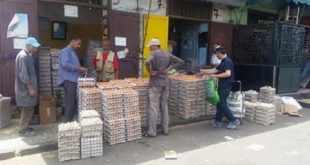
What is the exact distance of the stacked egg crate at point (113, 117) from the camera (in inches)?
235

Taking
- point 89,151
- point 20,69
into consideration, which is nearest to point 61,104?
point 20,69

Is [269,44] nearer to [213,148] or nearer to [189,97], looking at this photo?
[189,97]

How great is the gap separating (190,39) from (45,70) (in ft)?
21.1

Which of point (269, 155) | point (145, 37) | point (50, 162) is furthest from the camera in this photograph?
point (145, 37)

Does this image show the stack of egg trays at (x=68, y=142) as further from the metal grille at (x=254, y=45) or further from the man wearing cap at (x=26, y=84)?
the metal grille at (x=254, y=45)

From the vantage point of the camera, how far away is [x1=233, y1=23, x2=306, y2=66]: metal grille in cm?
1084

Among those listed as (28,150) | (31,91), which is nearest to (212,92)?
(31,91)

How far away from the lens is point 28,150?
17.9 feet

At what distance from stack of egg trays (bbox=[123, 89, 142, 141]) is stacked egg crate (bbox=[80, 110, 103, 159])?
2.86ft

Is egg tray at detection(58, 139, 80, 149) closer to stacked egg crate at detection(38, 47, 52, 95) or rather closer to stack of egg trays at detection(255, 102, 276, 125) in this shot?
stacked egg crate at detection(38, 47, 52, 95)

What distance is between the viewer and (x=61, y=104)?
7.62 m

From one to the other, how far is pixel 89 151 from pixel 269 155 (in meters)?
3.23

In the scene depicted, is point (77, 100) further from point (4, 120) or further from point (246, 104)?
point (246, 104)

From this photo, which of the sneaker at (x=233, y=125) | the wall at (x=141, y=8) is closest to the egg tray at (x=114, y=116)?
the sneaker at (x=233, y=125)
